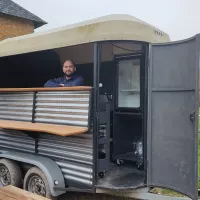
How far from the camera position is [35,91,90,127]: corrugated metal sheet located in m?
4.13

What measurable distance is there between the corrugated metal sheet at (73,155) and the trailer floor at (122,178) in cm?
30

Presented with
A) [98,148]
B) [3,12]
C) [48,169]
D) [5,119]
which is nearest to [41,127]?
[48,169]

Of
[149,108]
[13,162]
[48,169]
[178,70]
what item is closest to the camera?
[178,70]

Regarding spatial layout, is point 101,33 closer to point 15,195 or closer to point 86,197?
point 15,195

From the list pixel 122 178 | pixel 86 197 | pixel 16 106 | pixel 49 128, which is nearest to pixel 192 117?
pixel 122 178

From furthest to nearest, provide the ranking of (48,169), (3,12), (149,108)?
(3,12) < (48,169) < (149,108)

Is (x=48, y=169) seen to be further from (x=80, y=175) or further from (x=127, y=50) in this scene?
(x=127, y=50)

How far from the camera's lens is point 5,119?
213 inches

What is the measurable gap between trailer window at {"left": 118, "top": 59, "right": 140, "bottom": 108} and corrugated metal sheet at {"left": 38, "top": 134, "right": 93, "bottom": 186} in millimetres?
1614

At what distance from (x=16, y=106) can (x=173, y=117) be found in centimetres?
291

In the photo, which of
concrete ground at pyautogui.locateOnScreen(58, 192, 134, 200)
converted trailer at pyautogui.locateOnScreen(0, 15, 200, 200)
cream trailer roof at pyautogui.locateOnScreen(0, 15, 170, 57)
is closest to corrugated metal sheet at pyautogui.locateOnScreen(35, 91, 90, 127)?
converted trailer at pyautogui.locateOnScreen(0, 15, 200, 200)

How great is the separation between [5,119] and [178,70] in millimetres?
3446

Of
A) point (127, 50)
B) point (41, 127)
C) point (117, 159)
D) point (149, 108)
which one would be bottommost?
point (117, 159)

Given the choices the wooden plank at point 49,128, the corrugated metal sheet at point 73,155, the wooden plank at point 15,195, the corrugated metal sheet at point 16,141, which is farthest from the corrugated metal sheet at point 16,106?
the wooden plank at point 15,195
